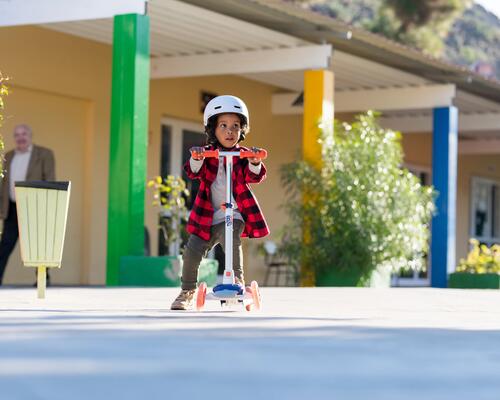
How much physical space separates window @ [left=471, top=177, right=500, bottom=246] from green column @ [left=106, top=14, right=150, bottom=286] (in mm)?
14274

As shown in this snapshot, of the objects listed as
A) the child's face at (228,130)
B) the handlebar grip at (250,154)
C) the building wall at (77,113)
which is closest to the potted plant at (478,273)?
the building wall at (77,113)

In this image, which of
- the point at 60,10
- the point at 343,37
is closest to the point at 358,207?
the point at 343,37

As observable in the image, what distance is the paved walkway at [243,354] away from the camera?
3656 mm

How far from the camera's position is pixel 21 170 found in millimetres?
11977

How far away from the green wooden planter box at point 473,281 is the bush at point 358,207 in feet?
5.88

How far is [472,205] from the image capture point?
2488 centimetres

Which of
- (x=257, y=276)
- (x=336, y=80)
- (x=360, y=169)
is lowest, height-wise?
(x=257, y=276)

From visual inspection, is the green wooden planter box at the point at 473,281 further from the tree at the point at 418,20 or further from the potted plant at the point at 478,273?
the tree at the point at 418,20

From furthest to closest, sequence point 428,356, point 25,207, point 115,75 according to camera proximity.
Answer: point 115,75
point 25,207
point 428,356

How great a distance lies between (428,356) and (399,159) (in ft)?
31.1

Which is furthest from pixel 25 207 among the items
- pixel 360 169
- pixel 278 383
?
pixel 360 169

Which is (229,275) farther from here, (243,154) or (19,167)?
(19,167)

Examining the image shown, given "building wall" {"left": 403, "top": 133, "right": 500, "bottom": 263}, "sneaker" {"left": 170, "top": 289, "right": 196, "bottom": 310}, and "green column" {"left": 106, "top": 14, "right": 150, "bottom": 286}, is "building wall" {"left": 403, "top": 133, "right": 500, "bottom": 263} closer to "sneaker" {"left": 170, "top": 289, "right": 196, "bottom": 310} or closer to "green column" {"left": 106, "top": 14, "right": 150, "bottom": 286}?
"green column" {"left": 106, "top": 14, "right": 150, "bottom": 286}

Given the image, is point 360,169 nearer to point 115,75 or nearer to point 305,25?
point 305,25
